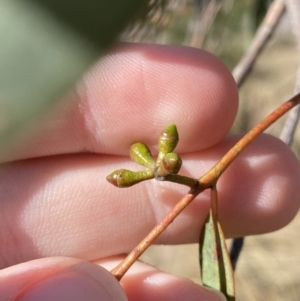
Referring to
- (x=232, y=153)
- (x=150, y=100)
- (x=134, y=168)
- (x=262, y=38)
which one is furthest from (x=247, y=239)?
(x=232, y=153)

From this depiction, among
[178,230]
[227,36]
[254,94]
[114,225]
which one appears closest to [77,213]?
[114,225]

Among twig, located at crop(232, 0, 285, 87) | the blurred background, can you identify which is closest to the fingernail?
twig, located at crop(232, 0, 285, 87)

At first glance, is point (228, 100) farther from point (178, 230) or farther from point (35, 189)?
point (35, 189)

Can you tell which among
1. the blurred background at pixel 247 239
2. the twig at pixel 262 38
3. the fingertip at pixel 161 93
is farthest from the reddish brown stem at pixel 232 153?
the blurred background at pixel 247 239

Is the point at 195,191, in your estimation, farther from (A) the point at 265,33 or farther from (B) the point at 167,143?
(A) the point at 265,33

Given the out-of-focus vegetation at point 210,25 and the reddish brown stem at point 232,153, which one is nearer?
the reddish brown stem at point 232,153

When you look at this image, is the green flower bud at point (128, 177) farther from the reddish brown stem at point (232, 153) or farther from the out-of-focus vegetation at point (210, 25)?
the out-of-focus vegetation at point (210, 25)
